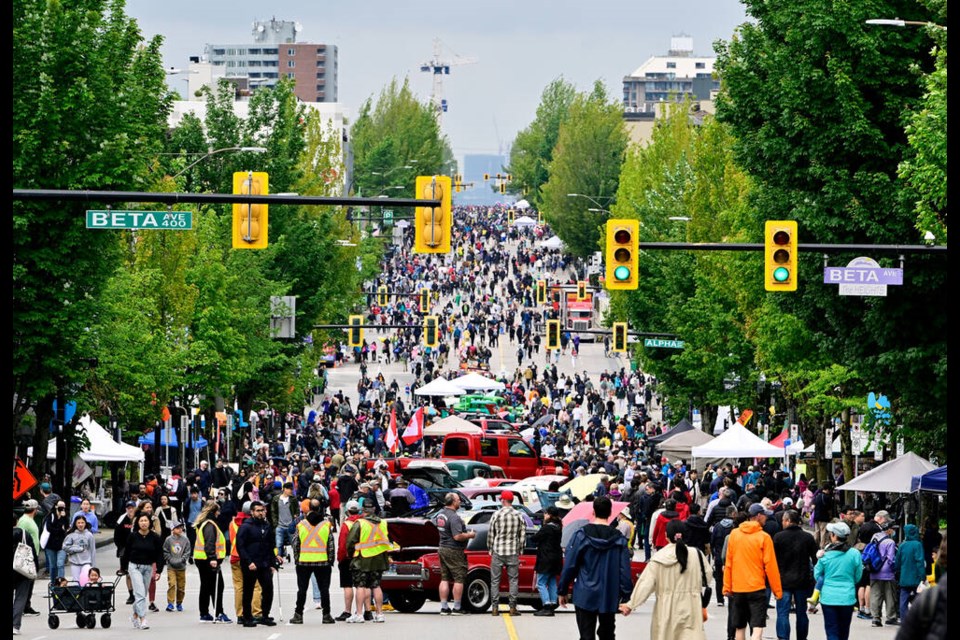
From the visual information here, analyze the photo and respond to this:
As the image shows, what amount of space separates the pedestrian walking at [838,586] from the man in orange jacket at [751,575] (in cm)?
50

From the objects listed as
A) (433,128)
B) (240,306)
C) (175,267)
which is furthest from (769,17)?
(433,128)

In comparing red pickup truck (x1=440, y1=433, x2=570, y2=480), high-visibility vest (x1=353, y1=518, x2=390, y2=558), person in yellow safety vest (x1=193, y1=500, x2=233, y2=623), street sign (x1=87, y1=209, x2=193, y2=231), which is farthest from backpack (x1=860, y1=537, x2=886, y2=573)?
red pickup truck (x1=440, y1=433, x2=570, y2=480)

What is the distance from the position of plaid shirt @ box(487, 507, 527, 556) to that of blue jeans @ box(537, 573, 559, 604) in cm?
56

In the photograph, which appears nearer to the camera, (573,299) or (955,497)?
(955,497)

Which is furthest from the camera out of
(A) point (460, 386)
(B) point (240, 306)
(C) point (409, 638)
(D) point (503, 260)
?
(D) point (503, 260)

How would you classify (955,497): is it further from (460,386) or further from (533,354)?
(533,354)

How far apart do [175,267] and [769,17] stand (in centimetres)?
1929

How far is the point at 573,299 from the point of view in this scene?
11119 cm

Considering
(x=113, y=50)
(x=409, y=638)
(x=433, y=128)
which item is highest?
(x=433, y=128)

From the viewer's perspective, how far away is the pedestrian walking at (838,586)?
64.8ft

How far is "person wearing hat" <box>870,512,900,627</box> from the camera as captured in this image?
24922 mm

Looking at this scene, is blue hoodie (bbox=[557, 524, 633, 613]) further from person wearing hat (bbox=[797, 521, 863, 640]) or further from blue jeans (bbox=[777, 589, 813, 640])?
blue jeans (bbox=[777, 589, 813, 640])

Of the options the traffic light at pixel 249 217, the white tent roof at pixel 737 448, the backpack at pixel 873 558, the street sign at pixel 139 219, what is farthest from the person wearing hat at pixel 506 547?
the white tent roof at pixel 737 448

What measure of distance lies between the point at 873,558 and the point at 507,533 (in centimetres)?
493
